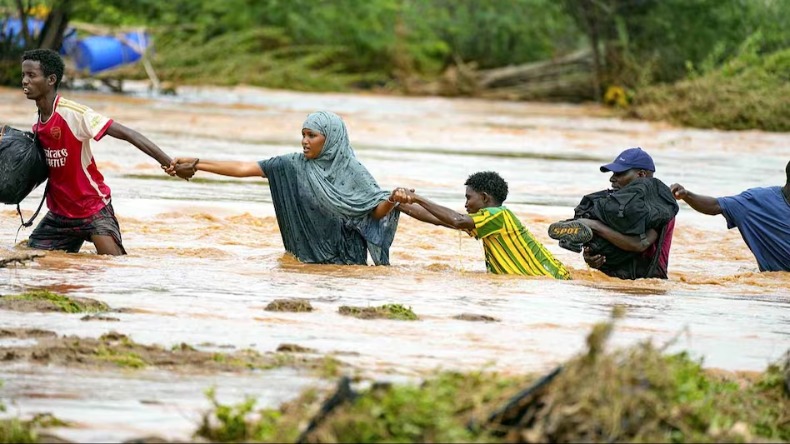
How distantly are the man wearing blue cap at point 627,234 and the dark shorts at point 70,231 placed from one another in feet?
9.42

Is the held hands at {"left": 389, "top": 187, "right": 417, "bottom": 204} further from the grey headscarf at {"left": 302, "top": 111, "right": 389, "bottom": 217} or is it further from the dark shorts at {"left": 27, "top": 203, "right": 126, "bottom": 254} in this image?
the dark shorts at {"left": 27, "top": 203, "right": 126, "bottom": 254}

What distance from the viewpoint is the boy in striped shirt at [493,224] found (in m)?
8.66

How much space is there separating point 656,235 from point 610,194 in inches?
16.1

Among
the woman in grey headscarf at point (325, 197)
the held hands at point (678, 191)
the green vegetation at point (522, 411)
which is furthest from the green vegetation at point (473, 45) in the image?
the green vegetation at point (522, 411)

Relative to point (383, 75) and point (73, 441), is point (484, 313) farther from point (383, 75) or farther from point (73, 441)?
point (383, 75)

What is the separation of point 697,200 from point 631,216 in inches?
35.0

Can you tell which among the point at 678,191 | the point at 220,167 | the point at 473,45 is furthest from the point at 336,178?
the point at 473,45

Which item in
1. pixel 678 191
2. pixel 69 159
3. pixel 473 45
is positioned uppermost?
pixel 473 45

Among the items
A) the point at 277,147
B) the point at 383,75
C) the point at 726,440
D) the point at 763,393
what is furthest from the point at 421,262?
the point at 383,75

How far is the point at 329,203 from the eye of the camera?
9117mm

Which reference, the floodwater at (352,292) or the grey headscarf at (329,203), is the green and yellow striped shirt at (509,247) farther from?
the grey headscarf at (329,203)

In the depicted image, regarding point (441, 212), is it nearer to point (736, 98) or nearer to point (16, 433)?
point (16, 433)

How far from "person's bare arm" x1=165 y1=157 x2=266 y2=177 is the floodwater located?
604 mm

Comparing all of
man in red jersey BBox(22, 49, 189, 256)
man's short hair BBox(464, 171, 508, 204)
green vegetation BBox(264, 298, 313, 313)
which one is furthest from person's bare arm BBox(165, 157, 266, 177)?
green vegetation BBox(264, 298, 313, 313)
